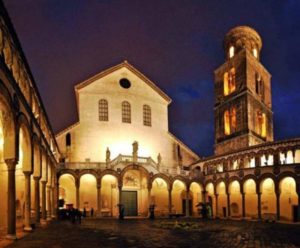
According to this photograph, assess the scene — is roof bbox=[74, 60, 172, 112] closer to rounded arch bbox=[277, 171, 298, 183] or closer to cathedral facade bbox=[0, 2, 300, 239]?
cathedral facade bbox=[0, 2, 300, 239]

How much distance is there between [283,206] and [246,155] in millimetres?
6041

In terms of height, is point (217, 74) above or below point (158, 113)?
above

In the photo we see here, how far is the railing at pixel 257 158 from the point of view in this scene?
1390 inches

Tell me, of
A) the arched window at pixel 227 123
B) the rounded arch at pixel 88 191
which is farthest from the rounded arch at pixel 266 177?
the rounded arch at pixel 88 191

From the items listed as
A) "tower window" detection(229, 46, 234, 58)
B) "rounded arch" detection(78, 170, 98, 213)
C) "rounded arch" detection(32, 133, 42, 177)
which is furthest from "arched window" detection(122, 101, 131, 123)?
"rounded arch" detection(32, 133, 42, 177)

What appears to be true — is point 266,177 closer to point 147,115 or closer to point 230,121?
point 230,121

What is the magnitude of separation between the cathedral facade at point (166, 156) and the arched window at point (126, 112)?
0.09m

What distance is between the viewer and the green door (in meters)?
42.1

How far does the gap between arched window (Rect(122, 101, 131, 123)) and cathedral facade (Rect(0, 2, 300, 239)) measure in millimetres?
93

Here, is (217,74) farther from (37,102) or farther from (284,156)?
(37,102)

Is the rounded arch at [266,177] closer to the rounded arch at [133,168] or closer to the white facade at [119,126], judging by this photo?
the rounded arch at [133,168]

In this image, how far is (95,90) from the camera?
4625cm

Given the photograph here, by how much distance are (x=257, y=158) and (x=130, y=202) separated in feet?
45.8

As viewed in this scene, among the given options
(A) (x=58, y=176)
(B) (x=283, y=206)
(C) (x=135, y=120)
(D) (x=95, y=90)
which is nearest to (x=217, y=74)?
(C) (x=135, y=120)
